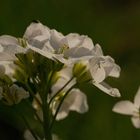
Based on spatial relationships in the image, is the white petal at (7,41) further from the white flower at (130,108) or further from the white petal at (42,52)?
the white flower at (130,108)

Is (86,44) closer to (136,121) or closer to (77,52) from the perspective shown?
(77,52)

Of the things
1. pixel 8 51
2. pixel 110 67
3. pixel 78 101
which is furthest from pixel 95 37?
pixel 8 51

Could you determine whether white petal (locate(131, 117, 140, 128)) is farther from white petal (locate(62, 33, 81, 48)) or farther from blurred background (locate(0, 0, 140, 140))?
blurred background (locate(0, 0, 140, 140))

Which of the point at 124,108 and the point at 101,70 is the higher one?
the point at 101,70

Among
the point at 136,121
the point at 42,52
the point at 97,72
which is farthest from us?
the point at 136,121

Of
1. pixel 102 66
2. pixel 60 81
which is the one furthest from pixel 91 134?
pixel 102 66

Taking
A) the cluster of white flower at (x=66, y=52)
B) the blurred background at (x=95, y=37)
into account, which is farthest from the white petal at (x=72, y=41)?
the blurred background at (x=95, y=37)

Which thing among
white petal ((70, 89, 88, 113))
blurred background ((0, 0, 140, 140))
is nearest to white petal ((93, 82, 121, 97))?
white petal ((70, 89, 88, 113))

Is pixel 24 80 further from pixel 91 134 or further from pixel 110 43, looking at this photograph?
pixel 110 43
